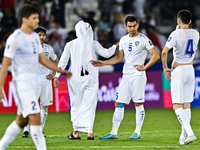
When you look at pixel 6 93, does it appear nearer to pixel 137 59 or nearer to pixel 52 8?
pixel 52 8

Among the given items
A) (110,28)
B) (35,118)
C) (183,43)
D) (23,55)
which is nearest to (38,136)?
(35,118)

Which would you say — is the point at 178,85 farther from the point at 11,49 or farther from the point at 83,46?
the point at 11,49

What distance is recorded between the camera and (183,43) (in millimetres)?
6719

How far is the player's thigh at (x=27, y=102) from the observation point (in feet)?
17.4

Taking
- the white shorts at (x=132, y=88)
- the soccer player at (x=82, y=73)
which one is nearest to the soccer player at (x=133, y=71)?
the white shorts at (x=132, y=88)

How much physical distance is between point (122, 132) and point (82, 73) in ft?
5.75

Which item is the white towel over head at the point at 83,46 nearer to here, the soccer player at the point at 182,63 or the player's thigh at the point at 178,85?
the soccer player at the point at 182,63

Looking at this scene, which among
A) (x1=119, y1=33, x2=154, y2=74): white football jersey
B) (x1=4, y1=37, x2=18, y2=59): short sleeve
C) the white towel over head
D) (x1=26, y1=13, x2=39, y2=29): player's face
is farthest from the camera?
the white towel over head

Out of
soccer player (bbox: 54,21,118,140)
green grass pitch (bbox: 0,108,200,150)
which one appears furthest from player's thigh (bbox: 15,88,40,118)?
soccer player (bbox: 54,21,118,140)

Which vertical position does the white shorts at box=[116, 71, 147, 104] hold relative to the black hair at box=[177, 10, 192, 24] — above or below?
below

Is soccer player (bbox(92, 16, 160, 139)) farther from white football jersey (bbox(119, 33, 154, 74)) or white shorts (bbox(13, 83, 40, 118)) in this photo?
white shorts (bbox(13, 83, 40, 118))

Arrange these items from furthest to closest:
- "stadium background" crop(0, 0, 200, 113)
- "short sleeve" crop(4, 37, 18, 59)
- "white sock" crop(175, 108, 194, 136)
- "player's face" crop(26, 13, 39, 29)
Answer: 1. "stadium background" crop(0, 0, 200, 113)
2. "white sock" crop(175, 108, 194, 136)
3. "player's face" crop(26, 13, 39, 29)
4. "short sleeve" crop(4, 37, 18, 59)

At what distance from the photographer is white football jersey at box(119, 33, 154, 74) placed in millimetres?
7492

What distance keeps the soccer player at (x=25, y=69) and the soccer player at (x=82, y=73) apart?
2157 mm
